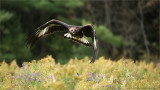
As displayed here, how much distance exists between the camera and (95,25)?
2256 centimetres

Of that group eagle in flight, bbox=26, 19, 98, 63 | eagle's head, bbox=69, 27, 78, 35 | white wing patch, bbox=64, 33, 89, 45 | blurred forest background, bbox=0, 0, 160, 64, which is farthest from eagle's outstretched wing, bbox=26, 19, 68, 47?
Answer: blurred forest background, bbox=0, 0, 160, 64

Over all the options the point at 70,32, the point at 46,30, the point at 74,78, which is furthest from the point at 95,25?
the point at 74,78

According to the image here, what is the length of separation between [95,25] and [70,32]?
13.3 m

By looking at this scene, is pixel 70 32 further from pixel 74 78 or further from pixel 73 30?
pixel 74 78

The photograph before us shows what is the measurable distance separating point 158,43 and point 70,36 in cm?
1553

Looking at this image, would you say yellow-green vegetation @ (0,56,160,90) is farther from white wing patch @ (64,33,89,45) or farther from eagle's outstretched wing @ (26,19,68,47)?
eagle's outstretched wing @ (26,19,68,47)

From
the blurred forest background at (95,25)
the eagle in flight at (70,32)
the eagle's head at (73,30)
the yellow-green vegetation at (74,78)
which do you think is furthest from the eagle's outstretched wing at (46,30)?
the blurred forest background at (95,25)

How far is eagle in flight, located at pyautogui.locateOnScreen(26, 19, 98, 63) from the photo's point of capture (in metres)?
9.05

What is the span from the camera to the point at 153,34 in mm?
24828

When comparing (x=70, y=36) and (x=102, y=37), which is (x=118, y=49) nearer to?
(x=102, y=37)

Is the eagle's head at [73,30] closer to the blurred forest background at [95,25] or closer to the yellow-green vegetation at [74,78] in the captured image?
the yellow-green vegetation at [74,78]

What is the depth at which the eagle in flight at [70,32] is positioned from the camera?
29.7 ft

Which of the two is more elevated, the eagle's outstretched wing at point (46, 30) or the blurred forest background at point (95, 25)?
the eagle's outstretched wing at point (46, 30)

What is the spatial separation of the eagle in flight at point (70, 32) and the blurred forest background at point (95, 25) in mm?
11277
